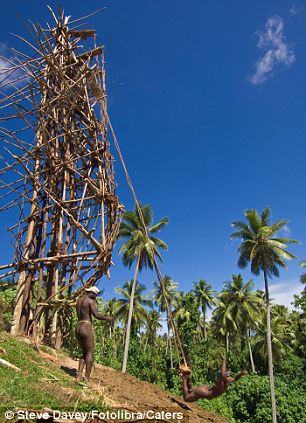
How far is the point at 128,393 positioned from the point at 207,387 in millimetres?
3302

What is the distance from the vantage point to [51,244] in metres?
10.0

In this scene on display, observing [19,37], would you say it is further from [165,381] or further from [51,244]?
[165,381]

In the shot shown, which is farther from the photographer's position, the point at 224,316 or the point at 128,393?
the point at 224,316

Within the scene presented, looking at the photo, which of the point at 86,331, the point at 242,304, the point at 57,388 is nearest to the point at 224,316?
the point at 242,304

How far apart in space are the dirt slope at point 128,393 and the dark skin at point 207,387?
4.63 ft

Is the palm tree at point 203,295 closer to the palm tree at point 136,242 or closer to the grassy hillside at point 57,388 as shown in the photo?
the palm tree at point 136,242

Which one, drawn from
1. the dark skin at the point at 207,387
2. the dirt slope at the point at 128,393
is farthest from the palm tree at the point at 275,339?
the dark skin at the point at 207,387

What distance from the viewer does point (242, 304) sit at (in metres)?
38.6

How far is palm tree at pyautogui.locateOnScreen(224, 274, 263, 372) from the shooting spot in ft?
125

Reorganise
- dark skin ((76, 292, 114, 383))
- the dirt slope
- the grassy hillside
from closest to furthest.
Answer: the grassy hillside, the dirt slope, dark skin ((76, 292, 114, 383))

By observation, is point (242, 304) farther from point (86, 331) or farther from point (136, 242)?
point (86, 331)

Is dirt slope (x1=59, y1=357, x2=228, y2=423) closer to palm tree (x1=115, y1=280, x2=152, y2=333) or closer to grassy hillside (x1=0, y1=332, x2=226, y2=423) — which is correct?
grassy hillside (x1=0, y1=332, x2=226, y2=423)

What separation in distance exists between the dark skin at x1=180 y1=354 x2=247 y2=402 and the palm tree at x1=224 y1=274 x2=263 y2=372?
34401 mm

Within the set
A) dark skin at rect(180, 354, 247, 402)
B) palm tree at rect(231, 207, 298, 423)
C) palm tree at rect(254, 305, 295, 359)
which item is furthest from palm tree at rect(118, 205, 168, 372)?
dark skin at rect(180, 354, 247, 402)
